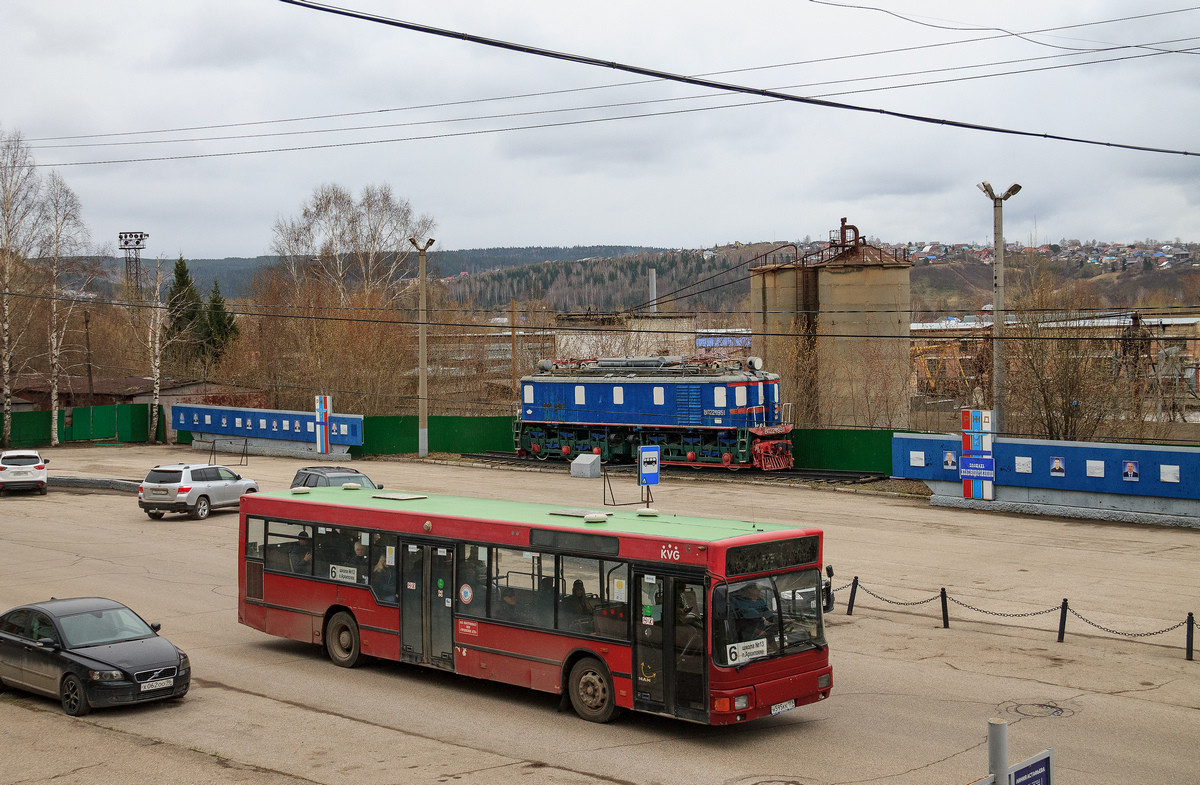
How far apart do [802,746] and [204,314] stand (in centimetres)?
8123

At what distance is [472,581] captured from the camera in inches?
493

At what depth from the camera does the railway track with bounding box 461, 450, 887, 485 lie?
35.1 metres

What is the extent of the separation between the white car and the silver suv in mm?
8249

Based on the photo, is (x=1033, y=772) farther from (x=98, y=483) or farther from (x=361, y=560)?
(x=98, y=483)

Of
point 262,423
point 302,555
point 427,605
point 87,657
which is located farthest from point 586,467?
point 87,657

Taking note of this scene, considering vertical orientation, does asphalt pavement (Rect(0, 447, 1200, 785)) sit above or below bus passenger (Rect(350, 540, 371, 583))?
below

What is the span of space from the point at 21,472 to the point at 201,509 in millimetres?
10697

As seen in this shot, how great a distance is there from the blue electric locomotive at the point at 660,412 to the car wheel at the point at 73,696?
28.9 metres

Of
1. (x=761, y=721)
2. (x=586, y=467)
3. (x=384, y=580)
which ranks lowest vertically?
(x=761, y=721)

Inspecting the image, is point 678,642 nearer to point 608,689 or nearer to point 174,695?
point 608,689

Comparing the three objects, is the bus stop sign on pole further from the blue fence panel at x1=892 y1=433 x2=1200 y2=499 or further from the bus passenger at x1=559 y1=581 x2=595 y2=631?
the bus passenger at x1=559 y1=581 x2=595 y2=631

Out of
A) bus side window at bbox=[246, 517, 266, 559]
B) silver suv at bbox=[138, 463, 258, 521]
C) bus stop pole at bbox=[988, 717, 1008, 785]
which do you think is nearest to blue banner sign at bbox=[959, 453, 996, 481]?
bus side window at bbox=[246, 517, 266, 559]

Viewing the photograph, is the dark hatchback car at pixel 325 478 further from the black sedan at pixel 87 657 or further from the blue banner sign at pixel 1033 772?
the blue banner sign at pixel 1033 772

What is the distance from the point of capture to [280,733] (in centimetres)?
1102
